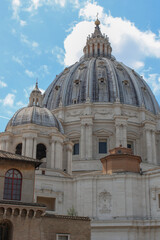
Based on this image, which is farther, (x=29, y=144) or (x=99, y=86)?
(x=99, y=86)

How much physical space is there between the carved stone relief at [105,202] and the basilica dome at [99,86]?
1085 inches

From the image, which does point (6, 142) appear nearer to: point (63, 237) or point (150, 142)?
point (63, 237)

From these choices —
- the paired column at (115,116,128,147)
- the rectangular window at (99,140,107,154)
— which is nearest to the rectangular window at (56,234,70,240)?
the paired column at (115,116,128,147)

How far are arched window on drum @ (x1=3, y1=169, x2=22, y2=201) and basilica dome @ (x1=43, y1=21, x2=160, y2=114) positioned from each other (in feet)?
134

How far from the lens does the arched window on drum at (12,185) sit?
35.1 metres

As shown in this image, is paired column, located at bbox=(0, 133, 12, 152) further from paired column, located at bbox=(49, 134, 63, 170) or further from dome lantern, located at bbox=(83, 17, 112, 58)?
dome lantern, located at bbox=(83, 17, 112, 58)

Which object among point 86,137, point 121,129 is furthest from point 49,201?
point 121,129

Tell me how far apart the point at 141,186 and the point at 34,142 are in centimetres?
1543

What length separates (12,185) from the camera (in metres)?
35.4

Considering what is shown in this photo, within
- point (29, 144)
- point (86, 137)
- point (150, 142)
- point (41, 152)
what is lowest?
point (41, 152)

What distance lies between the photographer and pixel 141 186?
5003 centimetres

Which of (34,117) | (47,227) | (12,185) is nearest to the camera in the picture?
(47,227)

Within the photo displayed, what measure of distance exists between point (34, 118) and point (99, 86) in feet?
81.5

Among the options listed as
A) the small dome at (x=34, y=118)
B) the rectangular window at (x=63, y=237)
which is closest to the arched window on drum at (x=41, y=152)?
the small dome at (x=34, y=118)
